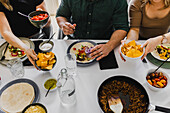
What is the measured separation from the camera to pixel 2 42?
1539 mm

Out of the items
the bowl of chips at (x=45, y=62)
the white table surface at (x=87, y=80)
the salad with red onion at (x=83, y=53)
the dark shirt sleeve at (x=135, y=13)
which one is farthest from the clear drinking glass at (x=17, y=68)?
the dark shirt sleeve at (x=135, y=13)

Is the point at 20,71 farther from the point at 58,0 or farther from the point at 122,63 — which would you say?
the point at 58,0

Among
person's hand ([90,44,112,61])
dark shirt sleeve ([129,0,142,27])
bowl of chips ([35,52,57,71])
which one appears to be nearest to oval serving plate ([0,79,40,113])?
bowl of chips ([35,52,57,71])

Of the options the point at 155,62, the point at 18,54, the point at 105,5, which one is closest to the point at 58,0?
the point at 105,5

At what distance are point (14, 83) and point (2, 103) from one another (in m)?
0.18

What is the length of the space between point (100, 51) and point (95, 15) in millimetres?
517

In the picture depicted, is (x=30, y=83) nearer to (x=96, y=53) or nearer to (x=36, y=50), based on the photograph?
(x=36, y=50)

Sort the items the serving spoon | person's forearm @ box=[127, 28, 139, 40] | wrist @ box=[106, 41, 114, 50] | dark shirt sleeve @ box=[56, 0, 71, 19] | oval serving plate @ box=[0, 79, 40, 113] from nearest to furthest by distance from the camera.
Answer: the serving spoon < oval serving plate @ box=[0, 79, 40, 113] < wrist @ box=[106, 41, 114, 50] < person's forearm @ box=[127, 28, 139, 40] < dark shirt sleeve @ box=[56, 0, 71, 19]

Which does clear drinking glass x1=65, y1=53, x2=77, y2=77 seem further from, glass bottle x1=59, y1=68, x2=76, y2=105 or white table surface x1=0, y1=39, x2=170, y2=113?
glass bottle x1=59, y1=68, x2=76, y2=105

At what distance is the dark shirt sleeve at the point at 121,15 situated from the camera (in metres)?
1.52

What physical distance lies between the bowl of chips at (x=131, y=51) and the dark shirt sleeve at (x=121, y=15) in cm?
37

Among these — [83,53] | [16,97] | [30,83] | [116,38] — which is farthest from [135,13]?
[16,97]

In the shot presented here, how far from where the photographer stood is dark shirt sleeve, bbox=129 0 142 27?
1551 mm

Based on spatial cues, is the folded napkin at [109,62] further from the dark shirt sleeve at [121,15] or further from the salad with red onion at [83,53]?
the dark shirt sleeve at [121,15]
